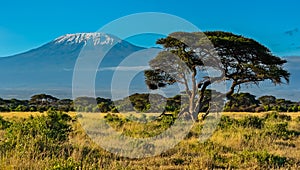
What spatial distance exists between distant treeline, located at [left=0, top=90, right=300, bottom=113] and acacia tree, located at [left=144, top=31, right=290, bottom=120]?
163 centimetres

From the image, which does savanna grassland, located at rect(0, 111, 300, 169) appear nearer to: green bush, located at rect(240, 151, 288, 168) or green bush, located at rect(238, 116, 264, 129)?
green bush, located at rect(240, 151, 288, 168)

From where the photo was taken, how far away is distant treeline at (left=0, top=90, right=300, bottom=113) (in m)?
24.4

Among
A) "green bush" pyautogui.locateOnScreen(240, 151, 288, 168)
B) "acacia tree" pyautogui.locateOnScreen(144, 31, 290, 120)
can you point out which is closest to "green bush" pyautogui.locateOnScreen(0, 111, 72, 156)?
"green bush" pyautogui.locateOnScreen(240, 151, 288, 168)

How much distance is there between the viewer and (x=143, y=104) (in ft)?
83.9

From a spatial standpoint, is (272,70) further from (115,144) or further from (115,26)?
(115,144)

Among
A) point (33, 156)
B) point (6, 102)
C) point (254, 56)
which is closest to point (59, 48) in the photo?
point (6, 102)

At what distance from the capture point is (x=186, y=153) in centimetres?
892

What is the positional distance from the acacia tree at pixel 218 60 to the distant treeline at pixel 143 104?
163 cm

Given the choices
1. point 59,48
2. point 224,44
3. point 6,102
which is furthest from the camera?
point 59,48

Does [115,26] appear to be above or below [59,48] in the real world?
below

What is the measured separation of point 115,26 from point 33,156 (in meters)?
7.32

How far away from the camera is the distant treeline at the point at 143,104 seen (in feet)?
80.1

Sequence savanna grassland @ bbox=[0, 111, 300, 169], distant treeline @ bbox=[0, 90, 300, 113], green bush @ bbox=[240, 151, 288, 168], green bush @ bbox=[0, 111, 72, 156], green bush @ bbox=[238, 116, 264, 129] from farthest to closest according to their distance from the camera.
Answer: distant treeline @ bbox=[0, 90, 300, 113]
green bush @ bbox=[238, 116, 264, 129]
green bush @ bbox=[0, 111, 72, 156]
green bush @ bbox=[240, 151, 288, 168]
savanna grassland @ bbox=[0, 111, 300, 169]

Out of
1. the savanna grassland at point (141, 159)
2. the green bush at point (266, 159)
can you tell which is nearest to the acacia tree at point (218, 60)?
the savanna grassland at point (141, 159)
